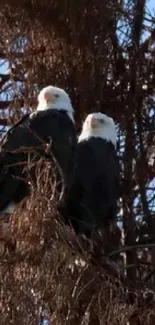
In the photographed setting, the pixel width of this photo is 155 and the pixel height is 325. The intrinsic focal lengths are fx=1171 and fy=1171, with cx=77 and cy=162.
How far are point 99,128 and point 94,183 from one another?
26cm

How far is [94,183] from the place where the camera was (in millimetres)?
5480

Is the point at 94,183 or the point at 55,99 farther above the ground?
the point at 55,99

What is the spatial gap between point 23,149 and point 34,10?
1334mm

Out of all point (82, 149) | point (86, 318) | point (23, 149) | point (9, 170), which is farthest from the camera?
point (82, 149)

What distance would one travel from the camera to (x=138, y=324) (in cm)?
391

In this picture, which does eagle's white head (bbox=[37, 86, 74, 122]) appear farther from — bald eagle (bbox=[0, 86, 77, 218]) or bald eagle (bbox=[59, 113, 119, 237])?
bald eagle (bbox=[59, 113, 119, 237])

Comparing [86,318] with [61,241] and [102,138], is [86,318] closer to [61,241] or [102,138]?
[61,241]

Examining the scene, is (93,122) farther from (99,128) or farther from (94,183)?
(94,183)

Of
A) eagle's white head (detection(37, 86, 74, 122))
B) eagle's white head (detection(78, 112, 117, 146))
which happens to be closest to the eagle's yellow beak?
eagle's white head (detection(78, 112, 117, 146))

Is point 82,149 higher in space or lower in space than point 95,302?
higher

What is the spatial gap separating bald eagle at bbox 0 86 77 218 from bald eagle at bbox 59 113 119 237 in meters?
0.10

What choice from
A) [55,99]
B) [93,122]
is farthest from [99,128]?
[55,99]

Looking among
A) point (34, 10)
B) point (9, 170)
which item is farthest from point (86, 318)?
point (34, 10)

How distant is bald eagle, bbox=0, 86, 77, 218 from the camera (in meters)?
5.20
